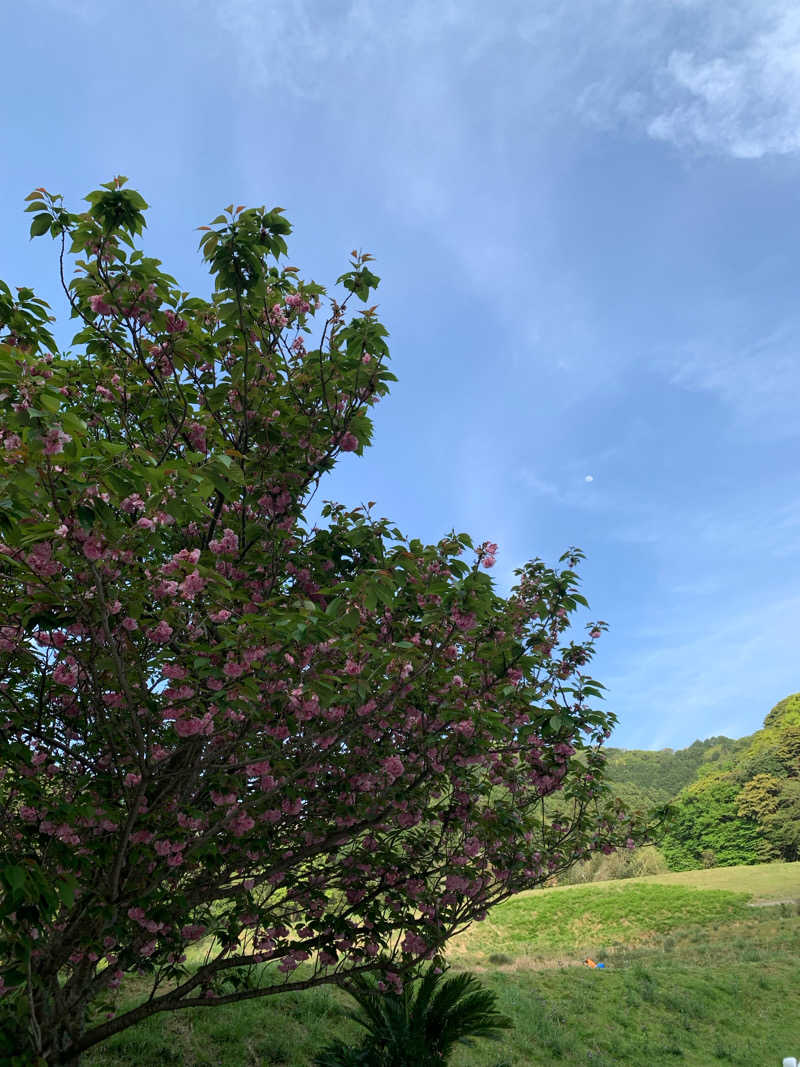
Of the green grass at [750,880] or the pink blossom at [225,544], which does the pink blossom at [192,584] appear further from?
the green grass at [750,880]

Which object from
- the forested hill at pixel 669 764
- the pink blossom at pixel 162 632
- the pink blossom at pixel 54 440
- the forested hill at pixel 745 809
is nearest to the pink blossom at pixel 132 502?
the pink blossom at pixel 54 440

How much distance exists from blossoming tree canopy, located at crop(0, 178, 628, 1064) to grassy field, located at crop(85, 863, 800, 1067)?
2534mm

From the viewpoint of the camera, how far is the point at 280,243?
4.39 m

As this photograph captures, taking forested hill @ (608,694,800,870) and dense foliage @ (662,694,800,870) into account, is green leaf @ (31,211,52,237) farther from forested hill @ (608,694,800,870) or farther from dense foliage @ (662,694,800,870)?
dense foliage @ (662,694,800,870)

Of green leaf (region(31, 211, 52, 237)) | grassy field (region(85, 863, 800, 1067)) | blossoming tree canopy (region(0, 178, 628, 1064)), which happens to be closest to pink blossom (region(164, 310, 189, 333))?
blossoming tree canopy (region(0, 178, 628, 1064))

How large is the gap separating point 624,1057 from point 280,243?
38.4ft

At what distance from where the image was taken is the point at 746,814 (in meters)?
49.7

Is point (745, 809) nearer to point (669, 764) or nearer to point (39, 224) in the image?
point (669, 764)

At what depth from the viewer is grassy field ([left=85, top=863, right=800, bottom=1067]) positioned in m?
7.66

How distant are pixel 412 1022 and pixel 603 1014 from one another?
582 cm

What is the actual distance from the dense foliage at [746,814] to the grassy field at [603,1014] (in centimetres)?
2857

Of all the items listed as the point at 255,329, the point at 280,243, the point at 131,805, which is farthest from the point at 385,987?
the point at 280,243

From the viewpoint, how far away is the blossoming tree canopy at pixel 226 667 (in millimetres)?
3506

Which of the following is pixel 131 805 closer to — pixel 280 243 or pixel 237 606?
pixel 237 606
